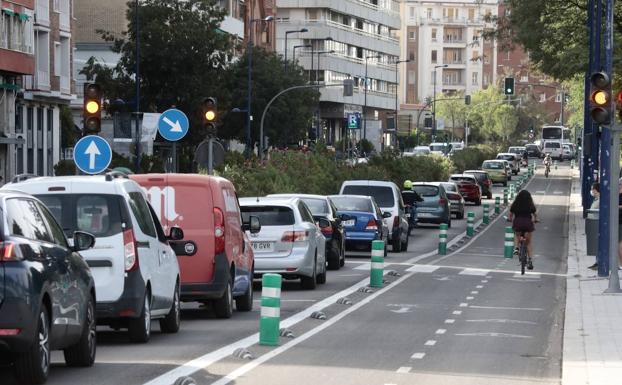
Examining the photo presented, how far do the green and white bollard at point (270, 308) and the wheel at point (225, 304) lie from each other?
12.5 ft

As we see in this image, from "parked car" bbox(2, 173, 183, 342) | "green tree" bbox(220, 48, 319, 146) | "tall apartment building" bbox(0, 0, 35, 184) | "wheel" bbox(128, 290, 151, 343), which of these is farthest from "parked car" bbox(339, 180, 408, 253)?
"green tree" bbox(220, 48, 319, 146)

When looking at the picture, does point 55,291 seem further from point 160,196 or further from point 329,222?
point 329,222

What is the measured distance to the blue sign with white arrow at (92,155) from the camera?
2656 cm

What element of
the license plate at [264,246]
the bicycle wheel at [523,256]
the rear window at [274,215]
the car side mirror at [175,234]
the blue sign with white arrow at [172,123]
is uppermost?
the blue sign with white arrow at [172,123]

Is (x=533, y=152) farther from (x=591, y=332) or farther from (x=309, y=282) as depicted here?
(x=591, y=332)

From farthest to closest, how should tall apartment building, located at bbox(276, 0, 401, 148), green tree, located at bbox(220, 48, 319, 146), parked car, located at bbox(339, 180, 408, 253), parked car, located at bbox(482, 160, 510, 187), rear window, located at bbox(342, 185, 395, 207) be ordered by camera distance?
tall apartment building, located at bbox(276, 0, 401, 148), parked car, located at bbox(482, 160, 510, 187), green tree, located at bbox(220, 48, 319, 146), rear window, located at bbox(342, 185, 395, 207), parked car, located at bbox(339, 180, 408, 253)

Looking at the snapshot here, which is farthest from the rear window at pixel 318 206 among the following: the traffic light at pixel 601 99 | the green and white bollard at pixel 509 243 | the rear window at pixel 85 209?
the rear window at pixel 85 209

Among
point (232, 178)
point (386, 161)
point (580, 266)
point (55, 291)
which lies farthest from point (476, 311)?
point (386, 161)

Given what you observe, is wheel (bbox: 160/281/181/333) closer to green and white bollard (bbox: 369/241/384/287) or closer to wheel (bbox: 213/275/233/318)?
wheel (bbox: 213/275/233/318)

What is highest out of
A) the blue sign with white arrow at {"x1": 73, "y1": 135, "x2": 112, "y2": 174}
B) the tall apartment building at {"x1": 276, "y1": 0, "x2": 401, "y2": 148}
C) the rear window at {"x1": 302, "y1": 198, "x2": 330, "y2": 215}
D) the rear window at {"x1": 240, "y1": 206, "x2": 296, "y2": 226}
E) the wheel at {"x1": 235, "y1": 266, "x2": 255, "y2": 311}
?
the tall apartment building at {"x1": 276, "y1": 0, "x2": 401, "y2": 148}

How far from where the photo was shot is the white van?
15911 centimetres

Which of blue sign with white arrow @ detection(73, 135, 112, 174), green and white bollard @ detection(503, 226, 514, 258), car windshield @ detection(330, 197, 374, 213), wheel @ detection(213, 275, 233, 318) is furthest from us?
green and white bollard @ detection(503, 226, 514, 258)

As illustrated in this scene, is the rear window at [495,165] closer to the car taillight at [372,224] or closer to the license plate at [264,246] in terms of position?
the car taillight at [372,224]

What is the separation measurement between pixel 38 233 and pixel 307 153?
43.0 metres
